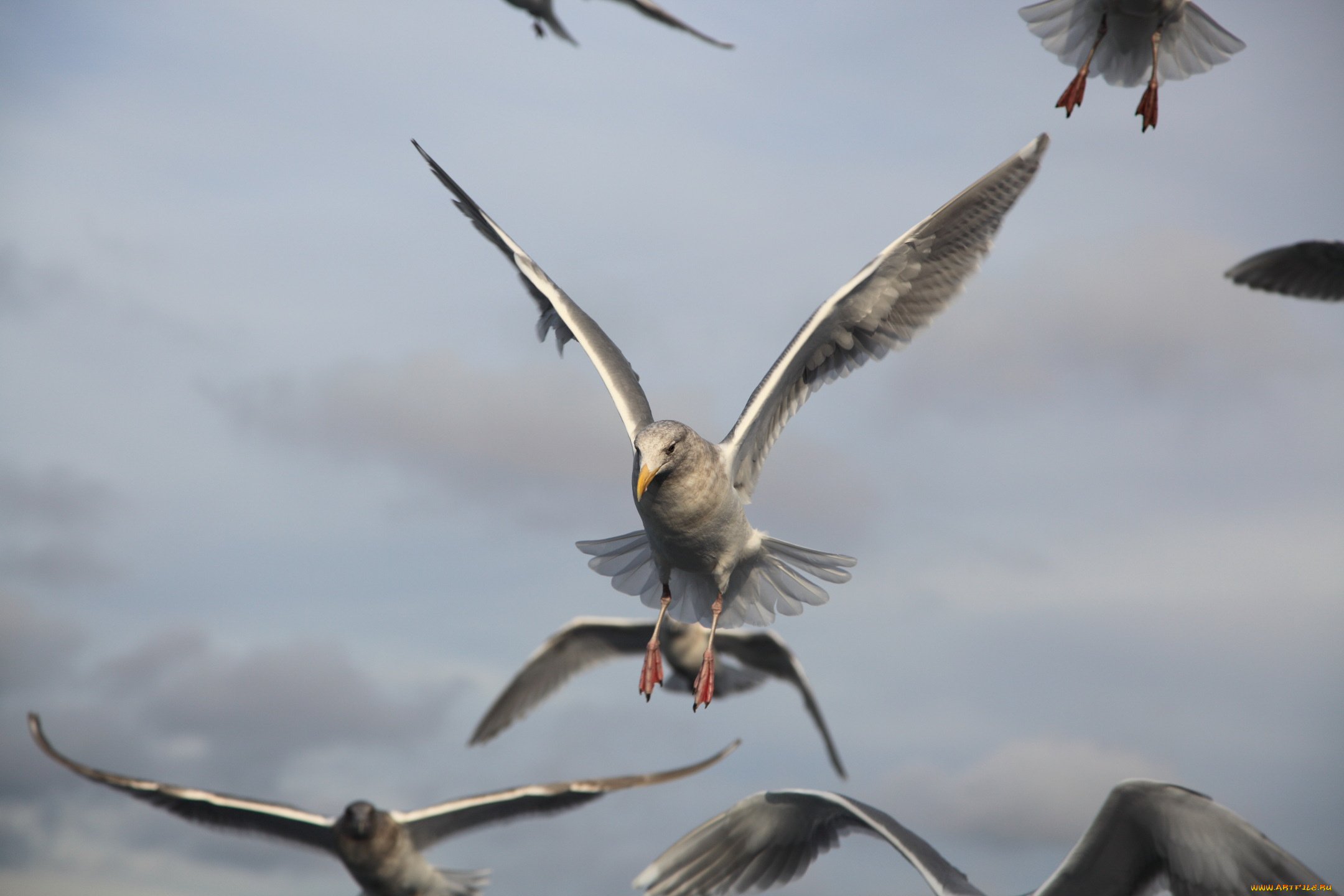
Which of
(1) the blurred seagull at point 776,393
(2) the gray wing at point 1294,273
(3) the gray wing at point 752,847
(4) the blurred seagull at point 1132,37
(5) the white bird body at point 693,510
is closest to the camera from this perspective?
(5) the white bird body at point 693,510

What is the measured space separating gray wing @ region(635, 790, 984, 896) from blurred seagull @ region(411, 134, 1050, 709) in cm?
67

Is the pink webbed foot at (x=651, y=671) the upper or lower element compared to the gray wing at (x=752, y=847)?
upper

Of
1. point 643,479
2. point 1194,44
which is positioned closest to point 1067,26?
point 1194,44

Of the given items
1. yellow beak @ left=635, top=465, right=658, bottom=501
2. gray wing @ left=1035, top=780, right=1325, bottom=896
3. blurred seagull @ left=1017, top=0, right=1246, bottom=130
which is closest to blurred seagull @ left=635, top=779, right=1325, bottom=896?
gray wing @ left=1035, top=780, right=1325, bottom=896

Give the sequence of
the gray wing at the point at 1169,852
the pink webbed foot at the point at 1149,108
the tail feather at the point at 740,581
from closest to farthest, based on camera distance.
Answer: the gray wing at the point at 1169,852 → the tail feather at the point at 740,581 → the pink webbed foot at the point at 1149,108

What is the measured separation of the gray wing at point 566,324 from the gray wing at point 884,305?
0.57 m

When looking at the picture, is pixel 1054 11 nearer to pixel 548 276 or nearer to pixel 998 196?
pixel 998 196

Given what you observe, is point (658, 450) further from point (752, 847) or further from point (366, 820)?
point (366, 820)

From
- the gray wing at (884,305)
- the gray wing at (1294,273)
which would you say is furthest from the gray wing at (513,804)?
the gray wing at (1294,273)

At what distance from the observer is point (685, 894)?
6.14 metres

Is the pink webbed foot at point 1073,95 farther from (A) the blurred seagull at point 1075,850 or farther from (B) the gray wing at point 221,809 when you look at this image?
(B) the gray wing at point 221,809

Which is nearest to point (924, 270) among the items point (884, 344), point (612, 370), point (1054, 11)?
point (884, 344)

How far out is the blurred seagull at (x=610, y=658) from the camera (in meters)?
11.1

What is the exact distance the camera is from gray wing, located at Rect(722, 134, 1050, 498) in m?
6.41
